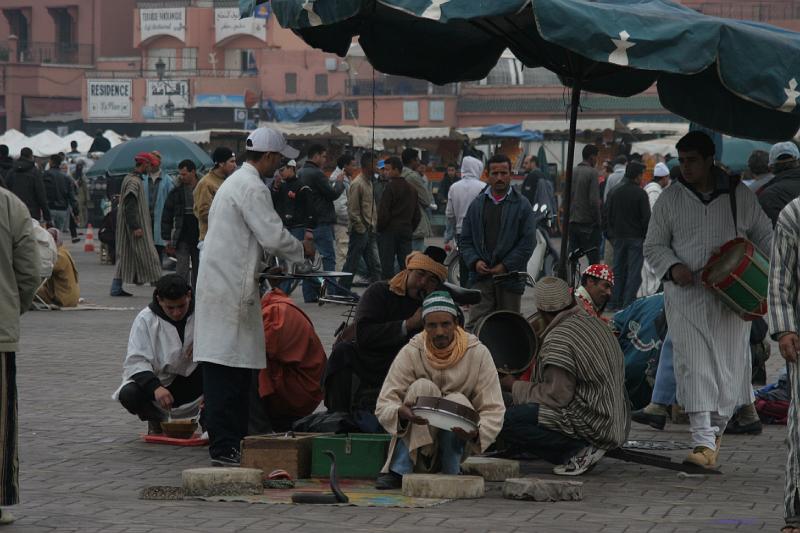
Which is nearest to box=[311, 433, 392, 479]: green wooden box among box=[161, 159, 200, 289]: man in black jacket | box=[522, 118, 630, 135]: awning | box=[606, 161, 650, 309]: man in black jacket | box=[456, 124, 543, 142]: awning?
box=[161, 159, 200, 289]: man in black jacket

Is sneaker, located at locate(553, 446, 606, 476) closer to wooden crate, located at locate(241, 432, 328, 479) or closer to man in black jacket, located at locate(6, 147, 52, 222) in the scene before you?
wooden crate, located at locate(241, 432, 328, 479)

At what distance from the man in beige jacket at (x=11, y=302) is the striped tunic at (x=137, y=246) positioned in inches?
486

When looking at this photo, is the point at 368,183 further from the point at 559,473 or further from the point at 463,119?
the point at 463,119

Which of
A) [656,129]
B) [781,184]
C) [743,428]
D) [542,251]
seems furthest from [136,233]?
[656,129]

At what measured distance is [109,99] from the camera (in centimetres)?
6731

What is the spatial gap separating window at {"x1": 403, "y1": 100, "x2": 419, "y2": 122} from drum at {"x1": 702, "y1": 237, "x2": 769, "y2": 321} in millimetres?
51942

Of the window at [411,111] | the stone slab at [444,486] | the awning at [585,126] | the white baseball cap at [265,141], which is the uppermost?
the window at [411,111]

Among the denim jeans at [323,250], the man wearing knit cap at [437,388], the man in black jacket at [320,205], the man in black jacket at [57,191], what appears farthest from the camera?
the man in black jacket at [57,191]

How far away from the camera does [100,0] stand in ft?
238

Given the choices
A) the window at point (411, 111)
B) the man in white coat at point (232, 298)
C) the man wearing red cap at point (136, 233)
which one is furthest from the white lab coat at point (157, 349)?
the window at point (411, 111)

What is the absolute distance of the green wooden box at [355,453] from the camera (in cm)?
790

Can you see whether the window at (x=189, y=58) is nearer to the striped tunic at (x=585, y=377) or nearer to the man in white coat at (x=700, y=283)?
the man in white coat at (x=700, y=283)

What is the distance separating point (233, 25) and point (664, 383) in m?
59.9

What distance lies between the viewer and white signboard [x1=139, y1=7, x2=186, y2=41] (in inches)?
2721
